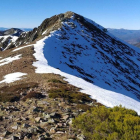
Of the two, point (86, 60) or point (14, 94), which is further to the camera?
point (86, 60)

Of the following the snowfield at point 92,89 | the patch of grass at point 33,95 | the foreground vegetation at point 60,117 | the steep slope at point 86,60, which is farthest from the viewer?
the steep slope at point 86,60

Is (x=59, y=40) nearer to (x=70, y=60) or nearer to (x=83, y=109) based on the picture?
(x=70, y=60)

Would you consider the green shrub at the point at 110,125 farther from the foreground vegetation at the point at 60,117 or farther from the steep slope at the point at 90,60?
the steep slope at the point at 90,60

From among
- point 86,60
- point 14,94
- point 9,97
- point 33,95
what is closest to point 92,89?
point 33,95

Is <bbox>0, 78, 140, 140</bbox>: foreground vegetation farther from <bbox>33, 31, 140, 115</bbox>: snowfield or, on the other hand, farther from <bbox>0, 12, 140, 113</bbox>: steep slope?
<bbox>0, 12, 140, 113</bbox>: steep slope

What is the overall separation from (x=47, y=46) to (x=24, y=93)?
3550cm

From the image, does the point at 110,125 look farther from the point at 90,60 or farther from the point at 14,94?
the point at 90,60

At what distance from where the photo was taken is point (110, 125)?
8.51 metres

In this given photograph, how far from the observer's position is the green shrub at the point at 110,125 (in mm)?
7801

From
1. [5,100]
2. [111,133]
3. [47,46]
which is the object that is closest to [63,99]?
[5,100]

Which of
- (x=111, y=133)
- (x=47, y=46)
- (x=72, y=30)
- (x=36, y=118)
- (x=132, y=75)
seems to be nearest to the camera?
(x=111, y=133)

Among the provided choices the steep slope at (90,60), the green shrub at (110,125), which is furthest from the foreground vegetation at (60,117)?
the steep slope at (90,60)

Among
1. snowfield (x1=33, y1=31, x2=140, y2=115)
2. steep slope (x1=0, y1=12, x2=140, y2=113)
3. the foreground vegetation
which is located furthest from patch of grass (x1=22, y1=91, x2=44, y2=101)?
steep slope (x1=0, y1=12, x2=140, y2=113)

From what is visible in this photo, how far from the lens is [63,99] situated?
17.0 metres
